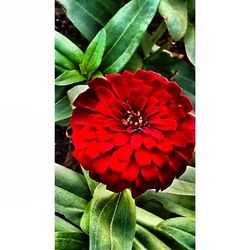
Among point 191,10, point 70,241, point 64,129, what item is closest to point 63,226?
point 70,241

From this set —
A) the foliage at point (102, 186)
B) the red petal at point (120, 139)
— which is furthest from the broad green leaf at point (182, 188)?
the red petal at point (120, 139)

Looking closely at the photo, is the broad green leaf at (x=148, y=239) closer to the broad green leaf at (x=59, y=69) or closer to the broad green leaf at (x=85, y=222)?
the broad green leaf at (x=85, y=222)

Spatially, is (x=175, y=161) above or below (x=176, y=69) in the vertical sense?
below

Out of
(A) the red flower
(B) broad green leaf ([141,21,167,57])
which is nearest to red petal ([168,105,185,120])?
(A) the red flower

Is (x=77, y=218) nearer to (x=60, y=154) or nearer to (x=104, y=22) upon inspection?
(x=60, y=154)

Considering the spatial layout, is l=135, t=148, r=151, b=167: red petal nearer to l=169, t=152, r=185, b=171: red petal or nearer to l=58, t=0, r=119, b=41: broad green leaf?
l=169, t=152, r=185, b=171: red petal

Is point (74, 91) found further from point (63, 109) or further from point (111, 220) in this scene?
point (111, 220)
